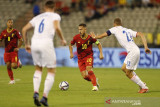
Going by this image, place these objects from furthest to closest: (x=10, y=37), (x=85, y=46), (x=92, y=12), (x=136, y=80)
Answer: (x=92, y=12), (x=10, y=37), (x=85, y=46), (x=136, y=80)

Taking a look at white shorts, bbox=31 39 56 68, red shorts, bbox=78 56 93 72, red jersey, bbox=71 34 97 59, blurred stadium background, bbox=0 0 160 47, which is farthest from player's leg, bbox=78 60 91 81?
blurred stadium background, bbox=0 0 160 47

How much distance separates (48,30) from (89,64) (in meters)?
3.85

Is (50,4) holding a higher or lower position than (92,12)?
higher

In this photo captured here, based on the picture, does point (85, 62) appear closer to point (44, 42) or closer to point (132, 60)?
point (132, 60)

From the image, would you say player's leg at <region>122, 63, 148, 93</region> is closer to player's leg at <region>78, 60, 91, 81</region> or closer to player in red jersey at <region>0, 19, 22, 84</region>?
player's leg at <region>78, 60, 91, 81</region>

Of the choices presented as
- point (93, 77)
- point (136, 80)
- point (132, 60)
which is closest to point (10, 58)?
point (93, 77)

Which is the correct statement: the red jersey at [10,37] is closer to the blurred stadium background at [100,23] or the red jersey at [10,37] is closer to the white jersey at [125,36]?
the blurred stadium background at [100,23]

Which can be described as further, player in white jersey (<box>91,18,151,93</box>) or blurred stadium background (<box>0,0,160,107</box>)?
blurred stadium background (<box>0,0,160,107</box>)

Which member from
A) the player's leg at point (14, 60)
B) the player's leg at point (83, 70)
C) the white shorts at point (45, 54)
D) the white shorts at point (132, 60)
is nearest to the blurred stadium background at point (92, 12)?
the player's leg at point (14, 60)

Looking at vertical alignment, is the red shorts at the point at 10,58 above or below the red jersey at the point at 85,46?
below

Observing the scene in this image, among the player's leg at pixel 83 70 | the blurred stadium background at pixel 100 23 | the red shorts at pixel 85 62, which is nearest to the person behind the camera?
the red shorts at pixel 85 62

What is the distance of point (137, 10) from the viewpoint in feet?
97.7

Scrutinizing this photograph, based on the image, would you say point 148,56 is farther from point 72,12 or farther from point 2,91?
point 2,91

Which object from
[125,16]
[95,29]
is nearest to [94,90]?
[95,29]
